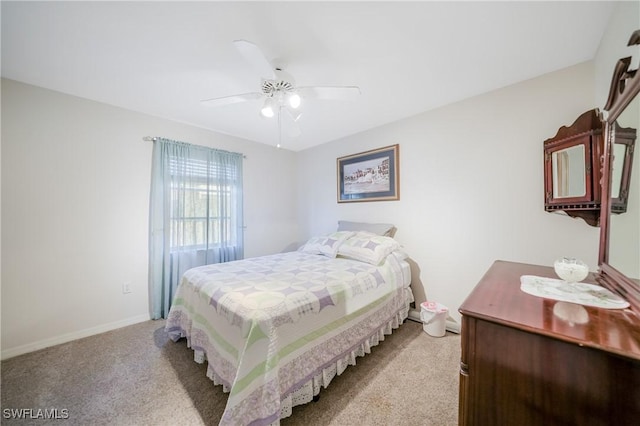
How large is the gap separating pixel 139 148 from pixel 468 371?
11.3 feet

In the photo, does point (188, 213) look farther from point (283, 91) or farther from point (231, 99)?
A: point (283, 91)

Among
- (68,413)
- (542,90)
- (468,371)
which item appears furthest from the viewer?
(542,90)

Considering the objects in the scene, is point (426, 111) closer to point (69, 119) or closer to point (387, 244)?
point (387, 244)

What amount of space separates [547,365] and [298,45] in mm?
2053

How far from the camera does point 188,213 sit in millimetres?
2908

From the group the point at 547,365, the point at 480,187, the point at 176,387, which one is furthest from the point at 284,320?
the point at 480,187

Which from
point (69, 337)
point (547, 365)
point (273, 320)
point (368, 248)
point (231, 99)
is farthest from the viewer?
point (368, 248)

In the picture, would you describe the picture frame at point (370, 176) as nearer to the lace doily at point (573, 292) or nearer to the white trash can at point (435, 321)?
the white trash can at point (435, 321)

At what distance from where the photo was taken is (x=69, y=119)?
7.32ft

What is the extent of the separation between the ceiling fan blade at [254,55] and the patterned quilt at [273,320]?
1513mm

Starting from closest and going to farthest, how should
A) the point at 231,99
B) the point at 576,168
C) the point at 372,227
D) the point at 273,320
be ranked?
the point at 273,320 → the point at 576,168 → the point at 231,99 → the point at 372,227

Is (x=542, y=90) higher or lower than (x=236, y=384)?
higher

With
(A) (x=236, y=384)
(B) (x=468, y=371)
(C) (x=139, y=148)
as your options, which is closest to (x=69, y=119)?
(C) (x=139, y=148)

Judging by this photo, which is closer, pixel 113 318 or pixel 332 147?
pixel 113 318
